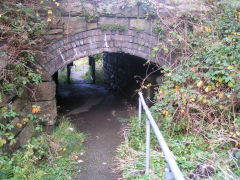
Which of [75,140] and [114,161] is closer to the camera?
[114,161]

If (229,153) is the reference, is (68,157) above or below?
below

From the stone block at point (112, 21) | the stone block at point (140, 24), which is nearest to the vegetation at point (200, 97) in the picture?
the stone block at point (140, 24)

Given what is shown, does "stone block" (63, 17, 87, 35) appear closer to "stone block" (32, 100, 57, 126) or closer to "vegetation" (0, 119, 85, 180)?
"stone block" (32, 100, 57, 126)

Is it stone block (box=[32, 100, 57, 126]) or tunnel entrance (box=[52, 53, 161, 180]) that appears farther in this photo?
stone block (box=[32, 100, 57, 126])

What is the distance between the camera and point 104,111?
21.9 feet

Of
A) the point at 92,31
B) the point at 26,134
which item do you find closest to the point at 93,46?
the point at 92,31

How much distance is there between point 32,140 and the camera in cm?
334

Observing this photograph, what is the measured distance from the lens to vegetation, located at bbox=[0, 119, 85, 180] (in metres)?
2.63

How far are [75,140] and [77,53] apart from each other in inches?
76.2

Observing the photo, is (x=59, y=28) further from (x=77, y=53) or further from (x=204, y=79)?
(x=204, y=79)

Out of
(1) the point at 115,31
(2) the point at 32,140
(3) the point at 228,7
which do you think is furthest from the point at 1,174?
(3) the point at 228,7

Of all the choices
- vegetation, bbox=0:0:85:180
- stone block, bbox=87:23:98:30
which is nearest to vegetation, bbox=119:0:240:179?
vegetation, bbox=0:0:85:180

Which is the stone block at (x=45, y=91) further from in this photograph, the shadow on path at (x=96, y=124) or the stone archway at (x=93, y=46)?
the shadow on path at (x=96, y=124)

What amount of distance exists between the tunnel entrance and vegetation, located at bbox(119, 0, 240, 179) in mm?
491
